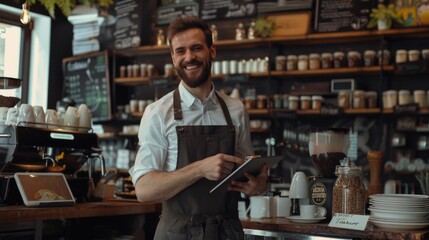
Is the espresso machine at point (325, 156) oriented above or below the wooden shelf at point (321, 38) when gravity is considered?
below

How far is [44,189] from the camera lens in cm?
287

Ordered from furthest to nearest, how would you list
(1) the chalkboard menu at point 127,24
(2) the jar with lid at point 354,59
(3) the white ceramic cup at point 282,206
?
A: (1) the chalkboard menu at point 127,24
(2) the jar with lid at point 354,59
(3) the white ceramic cup at point 282,206

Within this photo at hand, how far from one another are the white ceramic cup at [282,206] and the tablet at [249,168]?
0.54 m

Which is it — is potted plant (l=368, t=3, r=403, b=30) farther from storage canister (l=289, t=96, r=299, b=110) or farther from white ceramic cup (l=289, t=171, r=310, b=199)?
white ceramic cup (l=289, t=171, r=310, b=199)

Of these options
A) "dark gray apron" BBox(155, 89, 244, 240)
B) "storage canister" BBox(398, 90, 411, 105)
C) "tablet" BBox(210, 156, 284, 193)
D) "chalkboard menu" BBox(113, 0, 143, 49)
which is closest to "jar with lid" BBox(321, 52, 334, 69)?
"storage canister" BBox(398, 90, 411, 105)

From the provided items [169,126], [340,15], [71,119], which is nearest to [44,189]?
[71,119]

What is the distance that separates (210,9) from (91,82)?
4.99 feet

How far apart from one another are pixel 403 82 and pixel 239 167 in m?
3.40

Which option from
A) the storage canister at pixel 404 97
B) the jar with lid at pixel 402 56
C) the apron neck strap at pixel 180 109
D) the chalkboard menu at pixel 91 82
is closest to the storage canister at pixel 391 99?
the storage canister at pixel 404 97

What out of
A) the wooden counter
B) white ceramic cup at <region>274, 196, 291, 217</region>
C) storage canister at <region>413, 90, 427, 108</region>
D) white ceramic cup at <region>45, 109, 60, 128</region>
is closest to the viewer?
the wooden counter

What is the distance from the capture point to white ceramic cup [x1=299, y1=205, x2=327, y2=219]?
2641 millimetres

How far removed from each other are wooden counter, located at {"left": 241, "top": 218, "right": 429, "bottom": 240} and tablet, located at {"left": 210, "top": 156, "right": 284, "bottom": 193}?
33 centimetres

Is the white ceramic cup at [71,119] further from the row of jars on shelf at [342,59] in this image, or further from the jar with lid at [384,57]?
the jar with lid at [384,57]

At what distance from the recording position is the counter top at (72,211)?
2.50 metres
